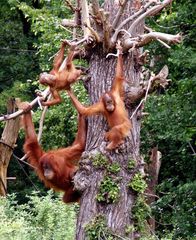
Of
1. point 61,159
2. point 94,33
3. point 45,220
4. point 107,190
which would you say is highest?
point 94,33

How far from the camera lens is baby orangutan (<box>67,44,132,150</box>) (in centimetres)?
645

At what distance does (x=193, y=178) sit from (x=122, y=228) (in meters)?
6.13

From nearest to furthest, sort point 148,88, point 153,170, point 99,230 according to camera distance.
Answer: point 148,88
point 99,230
point 153,170

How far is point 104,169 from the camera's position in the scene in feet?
21.3

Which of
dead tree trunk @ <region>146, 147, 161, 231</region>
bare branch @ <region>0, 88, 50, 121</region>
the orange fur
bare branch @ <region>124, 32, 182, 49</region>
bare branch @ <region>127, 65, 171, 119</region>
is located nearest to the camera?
bare branch @ <region>0, 88, 50, 121</region>

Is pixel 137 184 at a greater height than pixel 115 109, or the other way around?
pixel 115 109

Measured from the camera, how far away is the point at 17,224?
8.29 metres

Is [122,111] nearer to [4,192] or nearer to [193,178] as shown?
[4,192]

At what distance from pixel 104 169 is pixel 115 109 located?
605 millimetres

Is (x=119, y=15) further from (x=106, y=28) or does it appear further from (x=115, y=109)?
(x=115, y=109)

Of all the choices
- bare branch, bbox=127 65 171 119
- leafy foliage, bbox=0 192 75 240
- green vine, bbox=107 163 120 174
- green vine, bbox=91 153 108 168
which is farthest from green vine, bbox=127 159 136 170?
leafy foliage, bbox=0 192 75 240

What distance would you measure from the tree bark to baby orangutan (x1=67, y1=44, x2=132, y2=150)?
84 millimetres

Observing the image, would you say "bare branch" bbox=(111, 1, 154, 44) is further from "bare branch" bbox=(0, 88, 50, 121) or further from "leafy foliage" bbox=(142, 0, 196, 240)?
"leafy foliage" bbox=(142, 0, 196, 240)

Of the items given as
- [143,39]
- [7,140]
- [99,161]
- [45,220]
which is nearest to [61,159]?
[99,161]
